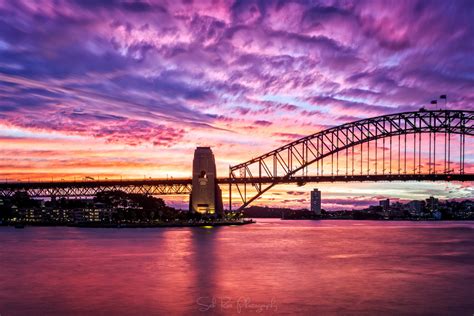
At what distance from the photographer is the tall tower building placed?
325 feet

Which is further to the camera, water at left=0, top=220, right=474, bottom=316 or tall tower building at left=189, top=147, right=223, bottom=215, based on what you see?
tall tower building at left=189, top=147, right=223, bottom=215

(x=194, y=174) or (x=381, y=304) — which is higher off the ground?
(x=194, y=174)

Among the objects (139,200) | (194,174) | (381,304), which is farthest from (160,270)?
(139,200)

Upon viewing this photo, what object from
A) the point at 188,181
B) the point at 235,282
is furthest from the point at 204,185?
the point at 235,282

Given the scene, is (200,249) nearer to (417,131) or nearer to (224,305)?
(224,305)

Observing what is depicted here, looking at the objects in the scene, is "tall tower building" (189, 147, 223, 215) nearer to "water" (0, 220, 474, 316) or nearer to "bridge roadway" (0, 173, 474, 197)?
"bridge roadway" (0, 173, 474, 197)

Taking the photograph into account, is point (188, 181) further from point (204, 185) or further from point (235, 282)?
point (235, 282)

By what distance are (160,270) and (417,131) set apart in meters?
56.0

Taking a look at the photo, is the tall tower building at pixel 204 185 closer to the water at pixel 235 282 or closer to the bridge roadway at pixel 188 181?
the bridge roadway at pixel 188 181

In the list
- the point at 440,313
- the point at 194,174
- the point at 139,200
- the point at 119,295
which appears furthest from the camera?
the point at 139,200

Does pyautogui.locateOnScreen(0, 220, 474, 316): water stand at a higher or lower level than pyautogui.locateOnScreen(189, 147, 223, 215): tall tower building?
lower

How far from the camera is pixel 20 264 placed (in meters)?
41.2

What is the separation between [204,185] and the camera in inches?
3942

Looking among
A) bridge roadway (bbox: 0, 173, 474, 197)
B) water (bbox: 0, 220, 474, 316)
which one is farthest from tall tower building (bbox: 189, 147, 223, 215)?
water (bbox: 0, 220, 474, 316)
